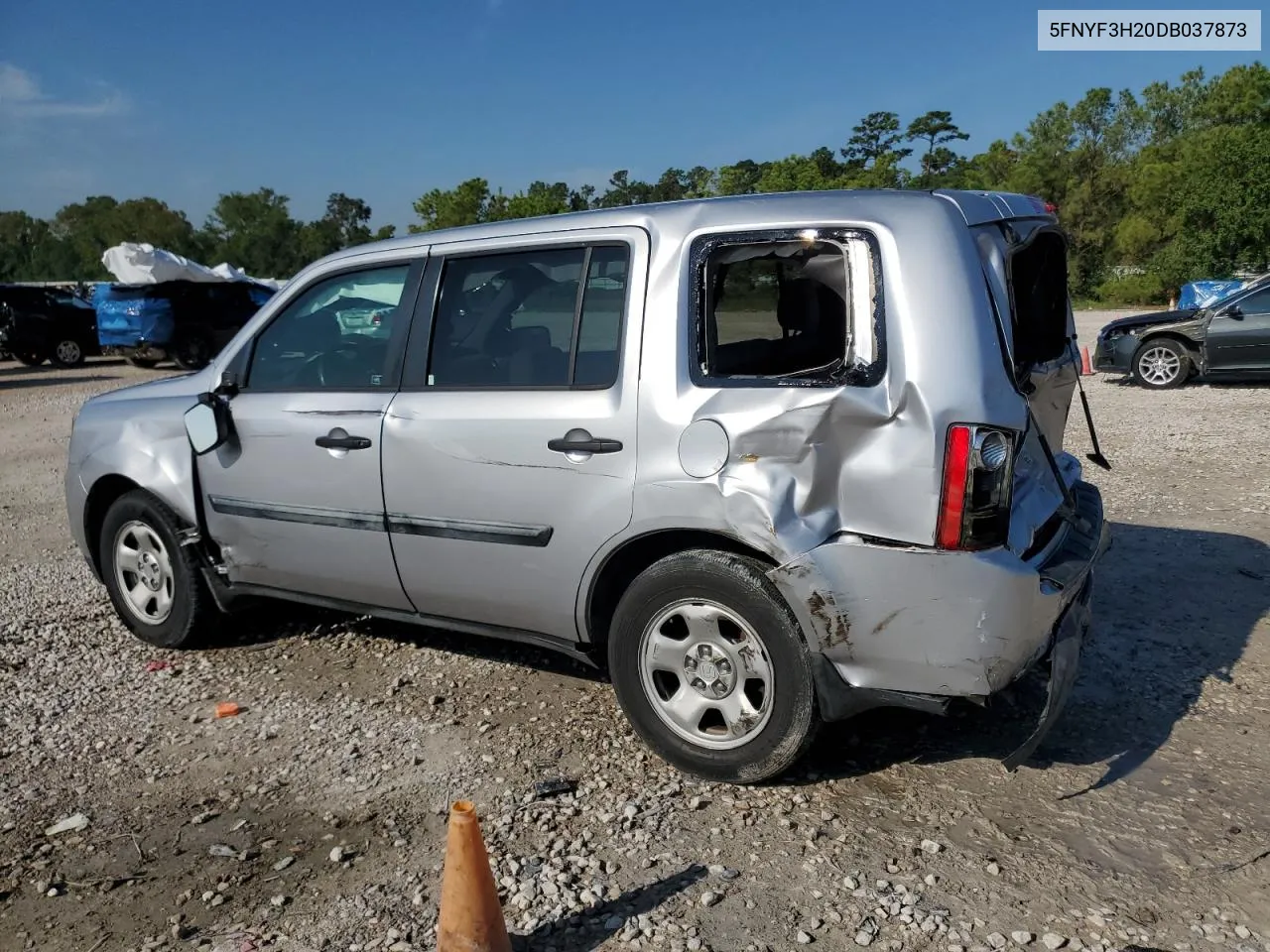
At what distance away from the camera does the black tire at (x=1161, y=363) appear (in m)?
13.9

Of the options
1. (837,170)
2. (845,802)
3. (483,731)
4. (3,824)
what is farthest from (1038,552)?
(837,170)

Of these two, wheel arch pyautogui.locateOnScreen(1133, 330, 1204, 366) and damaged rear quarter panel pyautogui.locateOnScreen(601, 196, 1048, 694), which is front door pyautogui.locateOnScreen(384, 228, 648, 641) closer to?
damaged rear quarter panel pyautogui.locateOnScreen(601, 196, 1048, 694)

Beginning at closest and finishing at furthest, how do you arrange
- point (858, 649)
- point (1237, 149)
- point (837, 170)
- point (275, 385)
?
point (858, 649) → point (275, 385) → point (1237, 149) → point (837, 170)

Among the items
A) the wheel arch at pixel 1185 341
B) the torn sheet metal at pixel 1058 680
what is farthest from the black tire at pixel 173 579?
the wheel arch at pixel 1185 341

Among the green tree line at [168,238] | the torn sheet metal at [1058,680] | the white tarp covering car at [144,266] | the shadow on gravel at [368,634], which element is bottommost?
the shadow on gravel at [368,634]

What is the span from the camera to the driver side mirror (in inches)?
182

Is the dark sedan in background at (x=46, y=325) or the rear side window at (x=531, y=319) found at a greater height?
the dark sedan in background at (x=46, y=325)

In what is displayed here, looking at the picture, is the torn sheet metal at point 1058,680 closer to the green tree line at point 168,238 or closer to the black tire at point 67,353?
the black tire at point 67,353

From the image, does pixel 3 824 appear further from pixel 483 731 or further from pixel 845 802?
pixel 845 802

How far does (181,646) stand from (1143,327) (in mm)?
13247

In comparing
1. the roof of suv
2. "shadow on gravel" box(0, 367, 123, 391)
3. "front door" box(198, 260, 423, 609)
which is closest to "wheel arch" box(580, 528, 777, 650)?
"front door" box(198, 260, 423, 609)

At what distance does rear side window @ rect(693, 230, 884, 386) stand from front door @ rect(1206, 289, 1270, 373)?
1187 cm

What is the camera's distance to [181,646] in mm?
5055

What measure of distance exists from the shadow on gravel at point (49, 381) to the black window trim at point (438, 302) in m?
17.7
